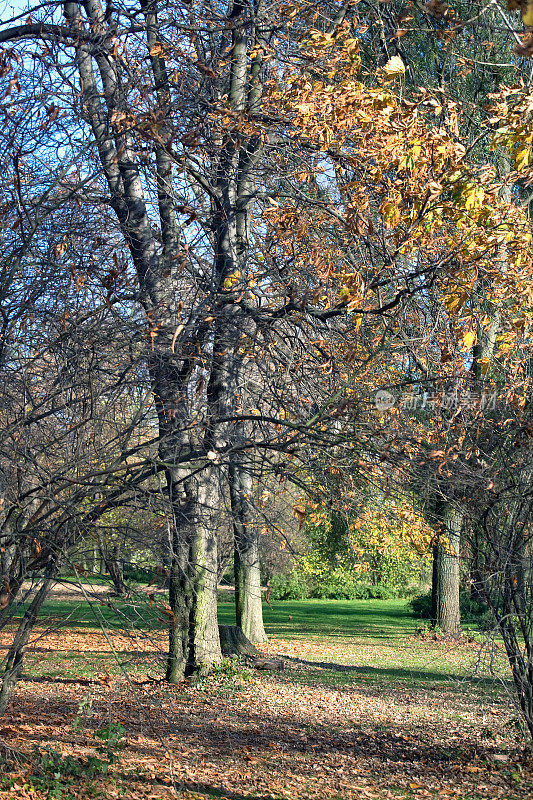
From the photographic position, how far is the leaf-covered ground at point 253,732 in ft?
17.4

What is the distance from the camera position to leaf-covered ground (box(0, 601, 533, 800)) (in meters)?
5.31

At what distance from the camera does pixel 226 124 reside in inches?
250

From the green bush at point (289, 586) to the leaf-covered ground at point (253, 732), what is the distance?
17383 mm

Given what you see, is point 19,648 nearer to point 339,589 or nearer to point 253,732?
point 253,732

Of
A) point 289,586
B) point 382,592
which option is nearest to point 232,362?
point 289,586

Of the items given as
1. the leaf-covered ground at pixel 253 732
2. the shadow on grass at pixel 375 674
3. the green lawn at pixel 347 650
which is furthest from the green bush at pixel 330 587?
the leaf-covered ground at pixel 253 732

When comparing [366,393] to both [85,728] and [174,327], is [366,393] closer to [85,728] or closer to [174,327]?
[174,327]

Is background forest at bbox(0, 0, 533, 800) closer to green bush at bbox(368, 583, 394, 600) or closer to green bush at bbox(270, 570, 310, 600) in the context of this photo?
green bush at bbox(270, 570, 310, 600)

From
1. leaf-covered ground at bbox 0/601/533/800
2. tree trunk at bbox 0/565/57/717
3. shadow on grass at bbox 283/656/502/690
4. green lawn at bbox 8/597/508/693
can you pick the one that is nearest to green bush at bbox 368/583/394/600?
green lawn at bbox 8/597/508/693

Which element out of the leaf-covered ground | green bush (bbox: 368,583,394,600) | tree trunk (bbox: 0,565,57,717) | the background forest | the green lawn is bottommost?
green bush (bbox: 368,583,394,600)

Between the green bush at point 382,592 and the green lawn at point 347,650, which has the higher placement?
the green lawn at point 347,650

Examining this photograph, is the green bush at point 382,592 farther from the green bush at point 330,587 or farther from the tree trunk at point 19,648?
the tree trunk at point 19,648

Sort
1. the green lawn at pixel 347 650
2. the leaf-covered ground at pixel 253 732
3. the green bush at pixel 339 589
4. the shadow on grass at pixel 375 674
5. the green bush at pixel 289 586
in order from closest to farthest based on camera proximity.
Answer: the leaf-covered ground at pixel 253 732 → the green lawn at pixel 347 650 → the shadow on grass at pixel 375 674 → the green bush at pixel 289 586 → the green bush at pixel 339 589

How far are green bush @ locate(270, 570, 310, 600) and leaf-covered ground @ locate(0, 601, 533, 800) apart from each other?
17383 mm
